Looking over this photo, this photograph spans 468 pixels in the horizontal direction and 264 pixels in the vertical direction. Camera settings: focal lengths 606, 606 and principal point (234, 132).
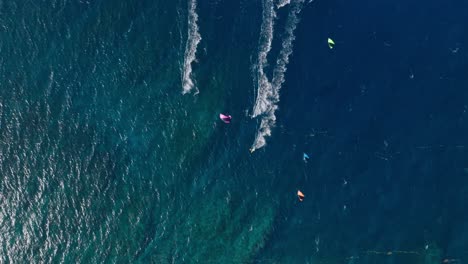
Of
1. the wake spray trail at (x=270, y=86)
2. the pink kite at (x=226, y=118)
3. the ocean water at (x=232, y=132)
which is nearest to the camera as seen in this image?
the ocean water at (x=232, y=132)

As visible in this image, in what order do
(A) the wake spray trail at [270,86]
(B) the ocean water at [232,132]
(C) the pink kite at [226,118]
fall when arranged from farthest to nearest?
(A) the wake spray trail at [270,86] → (C) the pink kite at [226,118] → (B) the ocean water at [232,132]

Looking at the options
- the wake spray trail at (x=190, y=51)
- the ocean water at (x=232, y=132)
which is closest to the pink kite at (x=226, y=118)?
the ocean water at (x=232, y=132)

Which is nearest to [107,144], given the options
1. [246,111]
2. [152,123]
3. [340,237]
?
[152,123]

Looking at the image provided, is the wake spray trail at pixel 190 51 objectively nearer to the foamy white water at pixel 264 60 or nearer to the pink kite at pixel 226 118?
the pink kite at pixel 226 118

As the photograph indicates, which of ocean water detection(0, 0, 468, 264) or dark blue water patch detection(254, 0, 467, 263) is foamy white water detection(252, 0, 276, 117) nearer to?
ocean water detection(0, 0, 468, 264)

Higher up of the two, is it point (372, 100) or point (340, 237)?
point (372, 100)

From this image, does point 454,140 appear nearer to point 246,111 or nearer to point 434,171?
point 434,171
